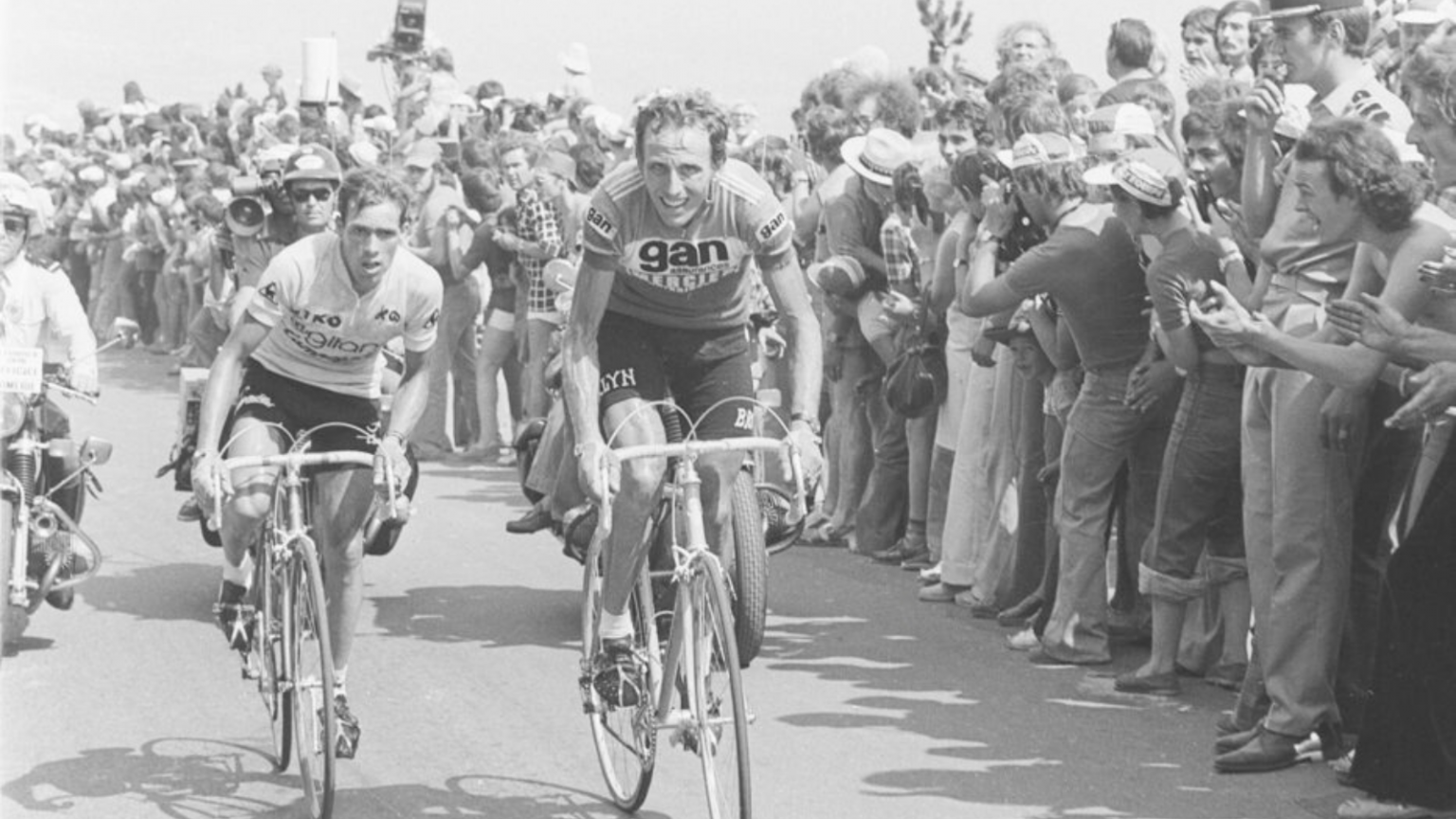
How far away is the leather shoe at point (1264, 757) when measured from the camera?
309 inches

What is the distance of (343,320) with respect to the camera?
28.1 feet

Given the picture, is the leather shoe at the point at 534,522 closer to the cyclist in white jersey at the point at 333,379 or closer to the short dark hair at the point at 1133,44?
the cyclist in white jersey at the point at 333,379

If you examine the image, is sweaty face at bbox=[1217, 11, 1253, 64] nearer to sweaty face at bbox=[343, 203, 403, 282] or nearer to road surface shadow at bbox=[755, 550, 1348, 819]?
road surface shadow at bbox=[755, 550, 1348, 819]

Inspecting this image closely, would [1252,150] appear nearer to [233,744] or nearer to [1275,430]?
[1275,430]

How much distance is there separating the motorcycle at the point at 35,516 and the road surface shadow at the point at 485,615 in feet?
4.71

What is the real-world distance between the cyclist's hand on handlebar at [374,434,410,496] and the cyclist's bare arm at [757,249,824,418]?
1287 mm

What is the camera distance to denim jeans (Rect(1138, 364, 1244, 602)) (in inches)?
344

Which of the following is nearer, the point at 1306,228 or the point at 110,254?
the point at 1306,228

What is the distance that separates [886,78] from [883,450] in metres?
2.63

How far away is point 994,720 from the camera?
341 inches

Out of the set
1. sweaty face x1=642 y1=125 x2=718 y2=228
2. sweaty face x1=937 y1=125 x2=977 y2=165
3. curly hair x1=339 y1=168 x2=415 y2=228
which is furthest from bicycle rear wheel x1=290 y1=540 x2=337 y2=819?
sweaty face x1=937 y1=125 x2=977 y2=165

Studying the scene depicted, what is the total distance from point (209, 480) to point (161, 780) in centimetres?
118

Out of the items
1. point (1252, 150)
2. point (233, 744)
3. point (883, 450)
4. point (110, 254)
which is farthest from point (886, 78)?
point (110, 254)

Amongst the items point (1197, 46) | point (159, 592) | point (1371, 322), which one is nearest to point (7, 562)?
point (159, 592)
